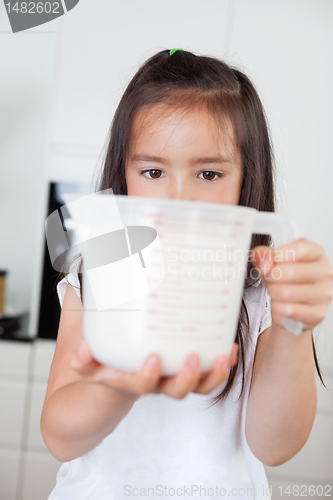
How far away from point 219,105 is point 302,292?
1.41ft

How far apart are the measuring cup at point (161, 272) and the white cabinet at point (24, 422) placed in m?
1.43

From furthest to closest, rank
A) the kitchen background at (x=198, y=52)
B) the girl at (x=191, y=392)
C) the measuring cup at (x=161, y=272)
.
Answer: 1. the kitchen background at (x=198, y=52)
2. the girl at (x=191, y=392)
3. the measuring cup at (x=161, y=272)

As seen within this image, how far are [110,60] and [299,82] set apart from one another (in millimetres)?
745

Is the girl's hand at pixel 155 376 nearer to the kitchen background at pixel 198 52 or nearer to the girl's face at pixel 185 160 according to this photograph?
the girl's face at pixel 185 160

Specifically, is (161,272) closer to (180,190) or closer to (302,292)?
(302,292)

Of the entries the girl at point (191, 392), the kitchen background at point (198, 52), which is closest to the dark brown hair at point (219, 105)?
the girl at point (191, 392)

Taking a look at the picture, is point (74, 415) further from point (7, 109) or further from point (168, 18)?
point (7, 109)

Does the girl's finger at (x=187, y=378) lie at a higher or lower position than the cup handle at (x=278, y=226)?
lower

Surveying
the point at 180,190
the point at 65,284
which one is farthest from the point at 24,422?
the point at 180,190

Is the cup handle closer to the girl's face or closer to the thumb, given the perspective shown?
the thumb

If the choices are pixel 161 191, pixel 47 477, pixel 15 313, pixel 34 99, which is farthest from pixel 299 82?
pixel 47 477

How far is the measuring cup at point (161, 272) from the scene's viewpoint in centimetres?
35

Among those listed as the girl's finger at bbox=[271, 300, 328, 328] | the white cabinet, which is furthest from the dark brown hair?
the white cabinet

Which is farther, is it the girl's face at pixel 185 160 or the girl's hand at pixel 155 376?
the girl's face at pixel 185 160
